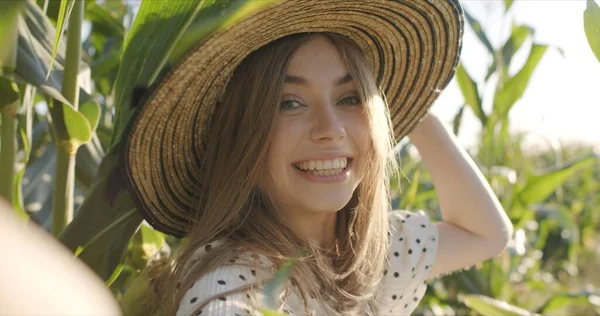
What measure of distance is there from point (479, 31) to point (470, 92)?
0.57 ft

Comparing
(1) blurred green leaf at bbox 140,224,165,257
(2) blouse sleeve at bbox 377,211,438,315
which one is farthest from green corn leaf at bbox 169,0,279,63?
(2) blouse sleeve at bbox 377,211,438,315

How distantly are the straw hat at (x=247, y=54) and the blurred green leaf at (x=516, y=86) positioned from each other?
0.74 m

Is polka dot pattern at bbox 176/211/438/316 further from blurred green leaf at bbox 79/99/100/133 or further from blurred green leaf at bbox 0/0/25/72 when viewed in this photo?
blurred green leaf at bbox 0/0/25/72

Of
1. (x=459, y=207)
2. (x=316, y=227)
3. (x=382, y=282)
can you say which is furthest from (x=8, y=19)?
(x=459, y=207)

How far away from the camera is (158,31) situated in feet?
2.60

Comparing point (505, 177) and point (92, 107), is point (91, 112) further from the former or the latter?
point (505, 177)

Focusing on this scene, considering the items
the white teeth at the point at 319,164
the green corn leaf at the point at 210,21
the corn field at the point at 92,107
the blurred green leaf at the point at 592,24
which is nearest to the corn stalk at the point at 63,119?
the corn field at the point at 92,107

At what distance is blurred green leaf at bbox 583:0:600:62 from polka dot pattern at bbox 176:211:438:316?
1.34 feet

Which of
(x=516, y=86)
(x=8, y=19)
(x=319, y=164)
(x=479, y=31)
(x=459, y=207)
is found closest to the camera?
(x=8, y=19)

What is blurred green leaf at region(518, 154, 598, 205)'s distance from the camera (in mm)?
1797

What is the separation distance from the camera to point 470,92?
6.14ft

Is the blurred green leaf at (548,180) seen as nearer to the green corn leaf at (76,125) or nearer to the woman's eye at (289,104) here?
the woman's eye at (289,104)

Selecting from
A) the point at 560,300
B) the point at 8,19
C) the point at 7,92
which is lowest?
the point at 560,300

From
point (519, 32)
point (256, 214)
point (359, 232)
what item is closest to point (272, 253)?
point (256, 214)
